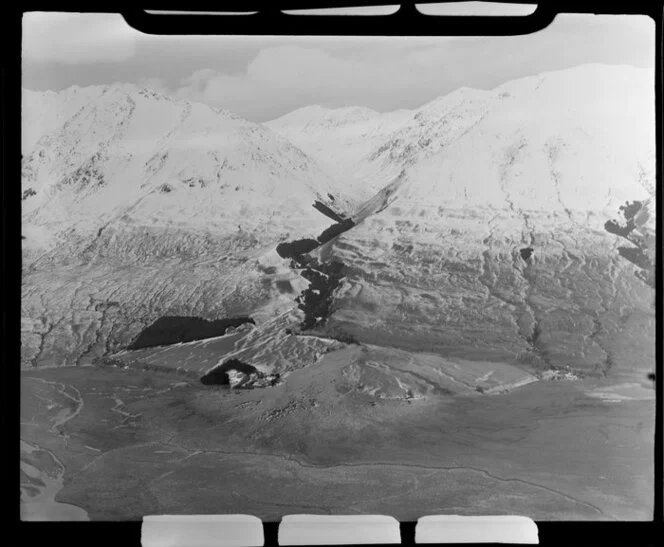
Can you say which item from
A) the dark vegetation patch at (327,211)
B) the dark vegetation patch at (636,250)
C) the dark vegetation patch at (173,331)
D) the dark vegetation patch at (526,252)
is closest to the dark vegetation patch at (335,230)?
the dark vegetation patch at (327,211)

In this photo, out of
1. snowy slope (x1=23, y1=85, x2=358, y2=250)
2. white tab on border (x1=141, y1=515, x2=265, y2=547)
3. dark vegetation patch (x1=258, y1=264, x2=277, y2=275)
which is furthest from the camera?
dark vegetation patch (x1=258, y1=264, x2=277, y2=275)

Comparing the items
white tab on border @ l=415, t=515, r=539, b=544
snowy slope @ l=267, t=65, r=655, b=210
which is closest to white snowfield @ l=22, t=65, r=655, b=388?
snowy slope @ l=267, t=65, r=655, b=210

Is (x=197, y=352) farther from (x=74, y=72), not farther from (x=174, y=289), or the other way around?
(x=74, y=72)

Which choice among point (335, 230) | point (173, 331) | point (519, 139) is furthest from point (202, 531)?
point (519, 139)

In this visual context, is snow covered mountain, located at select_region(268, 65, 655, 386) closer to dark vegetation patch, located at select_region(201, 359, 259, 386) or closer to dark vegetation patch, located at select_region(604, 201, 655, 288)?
dark vegetation patch, located at select_region(604, 201, 655, 288)

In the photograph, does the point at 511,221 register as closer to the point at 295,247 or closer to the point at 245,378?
the point at 295,247

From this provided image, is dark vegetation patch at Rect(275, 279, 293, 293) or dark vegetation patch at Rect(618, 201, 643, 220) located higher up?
dark vegetation patch at Rect(618, 201, 643, 220)
